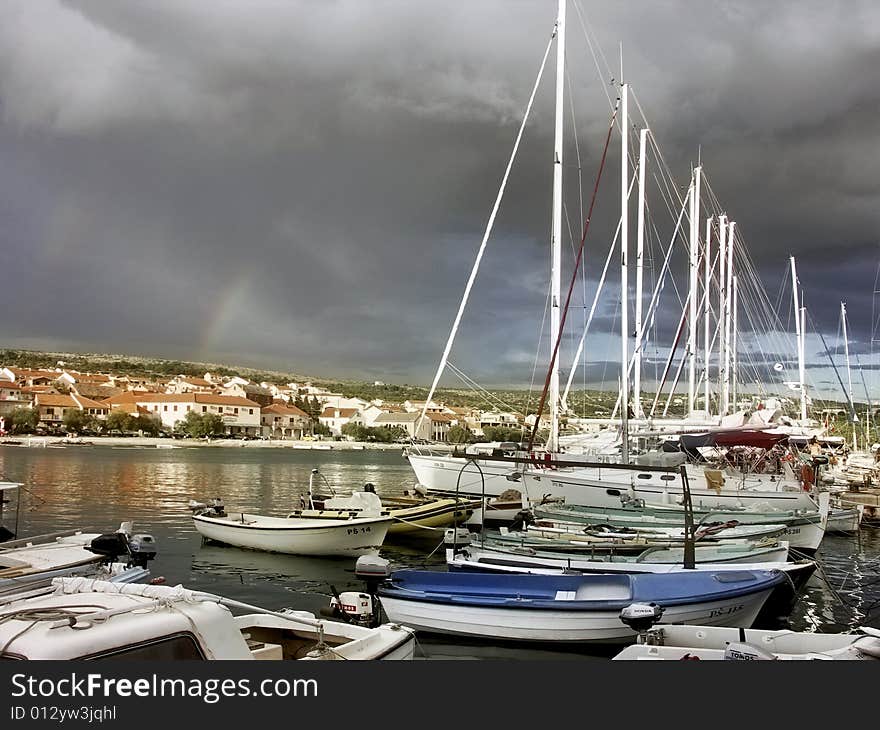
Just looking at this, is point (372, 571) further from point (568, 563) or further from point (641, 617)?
point (568, 563)

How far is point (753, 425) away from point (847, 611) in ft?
63.1

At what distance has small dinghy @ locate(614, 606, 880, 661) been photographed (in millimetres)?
9539

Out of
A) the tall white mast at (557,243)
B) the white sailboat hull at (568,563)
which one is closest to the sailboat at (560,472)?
the tall white mast at (557,243)

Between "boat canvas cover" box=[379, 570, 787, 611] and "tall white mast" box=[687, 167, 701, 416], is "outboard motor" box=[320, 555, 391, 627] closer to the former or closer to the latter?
"boat canvas cover" box=[379, 570, 787, 611]

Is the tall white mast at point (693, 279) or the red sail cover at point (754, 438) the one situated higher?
the tall white mast at point (693, 279)

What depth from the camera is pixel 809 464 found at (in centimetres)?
3662

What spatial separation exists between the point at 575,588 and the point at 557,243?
2293 centimetres

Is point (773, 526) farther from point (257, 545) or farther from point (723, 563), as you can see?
point (257, 545)

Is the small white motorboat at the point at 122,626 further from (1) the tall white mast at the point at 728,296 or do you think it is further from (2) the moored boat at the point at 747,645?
(1) the tall white mast at the point at 728,296

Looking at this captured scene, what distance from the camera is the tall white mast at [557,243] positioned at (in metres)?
34.1

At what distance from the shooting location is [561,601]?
13633 millimetres

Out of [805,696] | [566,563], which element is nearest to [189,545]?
[566,563]

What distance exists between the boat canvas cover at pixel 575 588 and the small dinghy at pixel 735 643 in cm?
177

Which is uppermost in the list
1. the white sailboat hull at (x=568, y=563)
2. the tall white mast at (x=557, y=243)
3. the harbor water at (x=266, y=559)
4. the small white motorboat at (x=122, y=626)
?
the tall white mast at (x=557, y=243)
